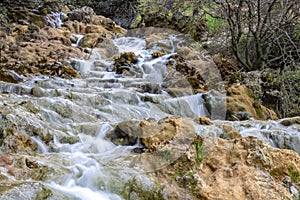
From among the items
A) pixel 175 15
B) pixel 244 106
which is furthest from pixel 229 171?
pixel 175 15

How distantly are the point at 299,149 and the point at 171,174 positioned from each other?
239 cm

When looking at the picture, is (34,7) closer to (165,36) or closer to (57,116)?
(165,36)

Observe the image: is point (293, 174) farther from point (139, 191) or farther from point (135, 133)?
point (135, 133)

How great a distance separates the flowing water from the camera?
2.62 m

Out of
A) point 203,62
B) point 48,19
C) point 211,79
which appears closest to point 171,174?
point 211,79

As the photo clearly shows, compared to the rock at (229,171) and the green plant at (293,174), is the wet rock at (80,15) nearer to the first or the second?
the rock at (229,171)

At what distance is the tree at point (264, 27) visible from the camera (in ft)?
22.9

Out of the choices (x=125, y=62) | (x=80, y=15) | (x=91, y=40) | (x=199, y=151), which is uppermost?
(x=80, y=15)

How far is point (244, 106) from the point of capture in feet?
19.0

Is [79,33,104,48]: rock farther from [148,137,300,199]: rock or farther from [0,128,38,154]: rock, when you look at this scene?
[148,137,300,199]: rock

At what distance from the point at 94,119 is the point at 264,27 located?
4.88m

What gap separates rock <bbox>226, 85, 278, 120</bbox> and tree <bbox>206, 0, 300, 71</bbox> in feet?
4.29

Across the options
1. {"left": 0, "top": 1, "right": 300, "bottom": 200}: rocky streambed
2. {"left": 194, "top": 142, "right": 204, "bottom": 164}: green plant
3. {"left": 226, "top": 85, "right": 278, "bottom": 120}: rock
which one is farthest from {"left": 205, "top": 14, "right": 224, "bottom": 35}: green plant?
{"left": 194, "top": 142, "right": 204, "bottom": 164}: green plant

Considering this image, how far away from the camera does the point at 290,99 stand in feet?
20.2
